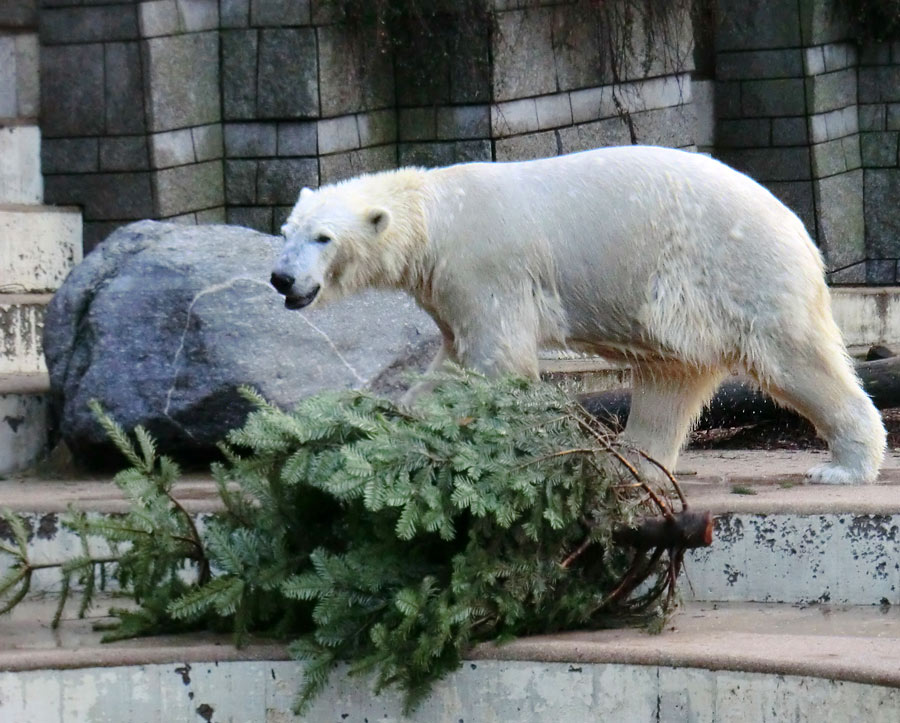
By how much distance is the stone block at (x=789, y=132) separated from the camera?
28.9 feet

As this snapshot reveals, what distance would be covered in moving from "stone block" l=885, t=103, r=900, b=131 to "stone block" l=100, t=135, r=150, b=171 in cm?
472

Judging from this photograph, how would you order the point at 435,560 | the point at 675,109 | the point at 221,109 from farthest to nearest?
the point at 675,109
the point at 221,109
the point at 435,560

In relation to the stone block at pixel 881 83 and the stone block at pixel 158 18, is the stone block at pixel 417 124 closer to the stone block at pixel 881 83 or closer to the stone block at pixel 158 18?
the stone block at pixel 158 18

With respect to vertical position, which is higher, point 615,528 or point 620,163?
point 620,163

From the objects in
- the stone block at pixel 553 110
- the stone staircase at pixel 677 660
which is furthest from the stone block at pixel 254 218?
the stone staircase at pixel 677 660

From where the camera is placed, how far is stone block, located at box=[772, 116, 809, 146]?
8.81 meters

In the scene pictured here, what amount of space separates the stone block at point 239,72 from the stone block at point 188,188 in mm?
289

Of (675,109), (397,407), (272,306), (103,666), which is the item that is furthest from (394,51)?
(103,666)

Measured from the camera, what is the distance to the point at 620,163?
14.6 feet

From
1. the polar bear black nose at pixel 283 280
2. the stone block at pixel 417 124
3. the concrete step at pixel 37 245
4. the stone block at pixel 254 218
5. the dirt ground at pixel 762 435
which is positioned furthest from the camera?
the stone block at pixel 417 124

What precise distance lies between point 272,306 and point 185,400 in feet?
1.53

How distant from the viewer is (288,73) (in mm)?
7105

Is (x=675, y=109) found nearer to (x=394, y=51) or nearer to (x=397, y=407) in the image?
(x=394, y=51)

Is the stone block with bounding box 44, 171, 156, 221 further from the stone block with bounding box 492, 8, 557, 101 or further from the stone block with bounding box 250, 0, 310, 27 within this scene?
the stone block with bounding box 492, 8, 557, 101
